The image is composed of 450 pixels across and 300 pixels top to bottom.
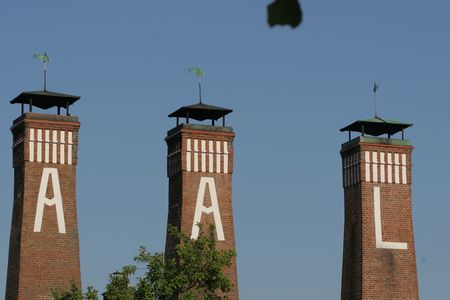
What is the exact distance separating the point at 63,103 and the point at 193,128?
5867mm

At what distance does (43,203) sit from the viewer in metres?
46.8

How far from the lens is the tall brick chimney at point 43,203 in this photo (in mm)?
45625

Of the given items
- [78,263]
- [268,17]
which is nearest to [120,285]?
[78,263]

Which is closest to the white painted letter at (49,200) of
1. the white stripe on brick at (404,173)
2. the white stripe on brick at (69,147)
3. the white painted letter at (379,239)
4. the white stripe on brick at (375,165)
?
the white stripe on brick at (69,147)

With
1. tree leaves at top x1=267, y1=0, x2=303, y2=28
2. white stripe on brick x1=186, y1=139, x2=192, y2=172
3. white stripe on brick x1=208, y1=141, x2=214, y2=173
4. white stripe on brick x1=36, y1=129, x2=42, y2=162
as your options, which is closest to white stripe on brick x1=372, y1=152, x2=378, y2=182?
white stripe on brick x1=208, y1=141, x2=214, y2=173

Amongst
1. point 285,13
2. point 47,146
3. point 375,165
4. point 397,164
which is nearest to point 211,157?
point 47,146

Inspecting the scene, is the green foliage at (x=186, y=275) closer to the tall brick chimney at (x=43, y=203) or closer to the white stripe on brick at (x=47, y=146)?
the tall brick chimney at (x=43, y=203)

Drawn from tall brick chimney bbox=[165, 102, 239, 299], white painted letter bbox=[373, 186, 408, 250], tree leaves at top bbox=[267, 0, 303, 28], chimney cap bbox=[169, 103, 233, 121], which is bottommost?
tree leaves at top bbox=[267, 0, 303, 28]

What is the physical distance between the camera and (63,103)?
49.4m

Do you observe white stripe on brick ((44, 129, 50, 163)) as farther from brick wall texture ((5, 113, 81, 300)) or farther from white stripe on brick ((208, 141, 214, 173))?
white stripe on brick ((208, 141, 214, 173))

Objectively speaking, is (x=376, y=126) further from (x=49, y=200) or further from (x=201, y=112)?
(x=49, y=200)

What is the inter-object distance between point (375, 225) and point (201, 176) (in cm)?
803

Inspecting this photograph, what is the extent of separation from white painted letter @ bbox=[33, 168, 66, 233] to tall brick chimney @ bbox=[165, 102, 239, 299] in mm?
5005

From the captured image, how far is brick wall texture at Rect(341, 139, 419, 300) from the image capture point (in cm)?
4881
